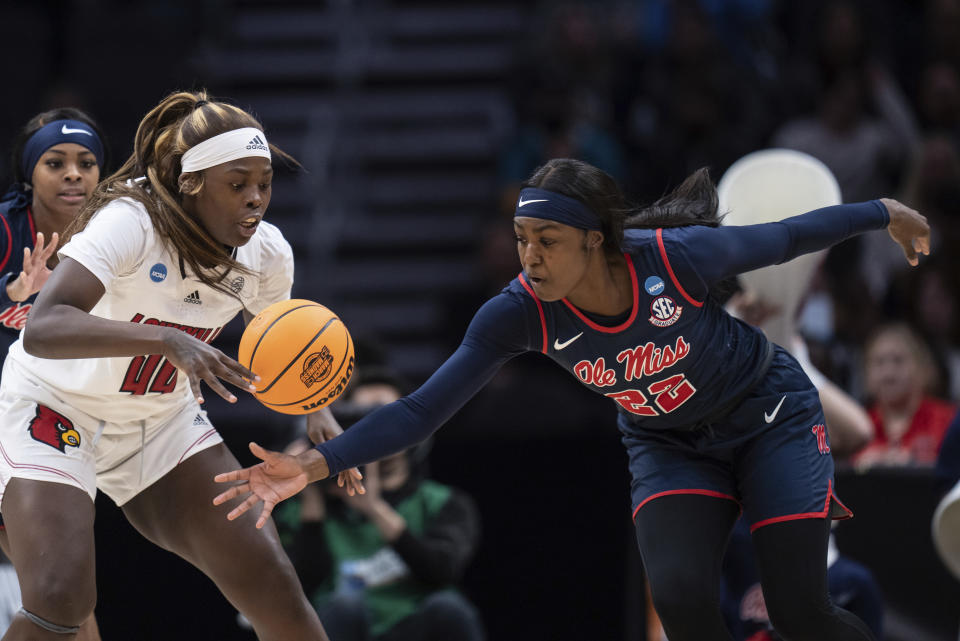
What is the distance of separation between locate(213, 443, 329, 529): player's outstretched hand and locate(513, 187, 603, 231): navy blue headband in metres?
0.94

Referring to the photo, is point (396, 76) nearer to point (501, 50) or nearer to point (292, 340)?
point (501, 50)

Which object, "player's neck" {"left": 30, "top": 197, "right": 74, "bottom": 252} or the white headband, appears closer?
the white headband

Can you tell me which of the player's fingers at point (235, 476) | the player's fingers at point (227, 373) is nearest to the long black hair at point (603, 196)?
the player's fingers at point (227, 373)

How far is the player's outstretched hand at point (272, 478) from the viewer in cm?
356

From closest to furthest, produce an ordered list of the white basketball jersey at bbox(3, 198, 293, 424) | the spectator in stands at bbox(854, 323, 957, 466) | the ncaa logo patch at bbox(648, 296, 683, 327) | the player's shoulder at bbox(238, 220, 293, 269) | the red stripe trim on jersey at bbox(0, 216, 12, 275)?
the white basketball jersey at bbox(3, 198, 293, 424) < the ncaa logo patch at bbox(648, 296, 683, 327) < the player's shoulder at bbox(238, 220, 293, 269) < the red stripe trim on jersey at bbox(0, 216, 12, 275) < the spectator in stands at bbox(854, 323, 957, 466)

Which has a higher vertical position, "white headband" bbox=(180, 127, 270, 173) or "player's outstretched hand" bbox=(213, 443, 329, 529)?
"white headband" bbox=(180, 127, 270, 173)

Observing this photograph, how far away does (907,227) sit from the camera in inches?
159

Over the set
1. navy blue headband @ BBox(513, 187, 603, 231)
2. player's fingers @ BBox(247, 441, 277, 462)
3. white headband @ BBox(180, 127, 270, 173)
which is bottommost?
player's fingers @ BBox(247, 441, 277, 462)

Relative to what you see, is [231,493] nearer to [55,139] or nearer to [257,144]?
[257,144]

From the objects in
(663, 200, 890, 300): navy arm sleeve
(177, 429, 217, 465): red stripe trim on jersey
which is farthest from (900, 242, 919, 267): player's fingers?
(177, 429, 217, 465): red stripe trim on jersey

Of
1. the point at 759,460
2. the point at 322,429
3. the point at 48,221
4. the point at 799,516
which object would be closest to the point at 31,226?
the point at 48,221

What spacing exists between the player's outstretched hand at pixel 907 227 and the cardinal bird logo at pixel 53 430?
2.58 m

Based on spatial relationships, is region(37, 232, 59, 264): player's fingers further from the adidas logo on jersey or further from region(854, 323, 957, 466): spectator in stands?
region(854, 323, 957, 466): spectator in stands

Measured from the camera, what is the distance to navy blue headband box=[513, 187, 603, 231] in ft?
12.1
